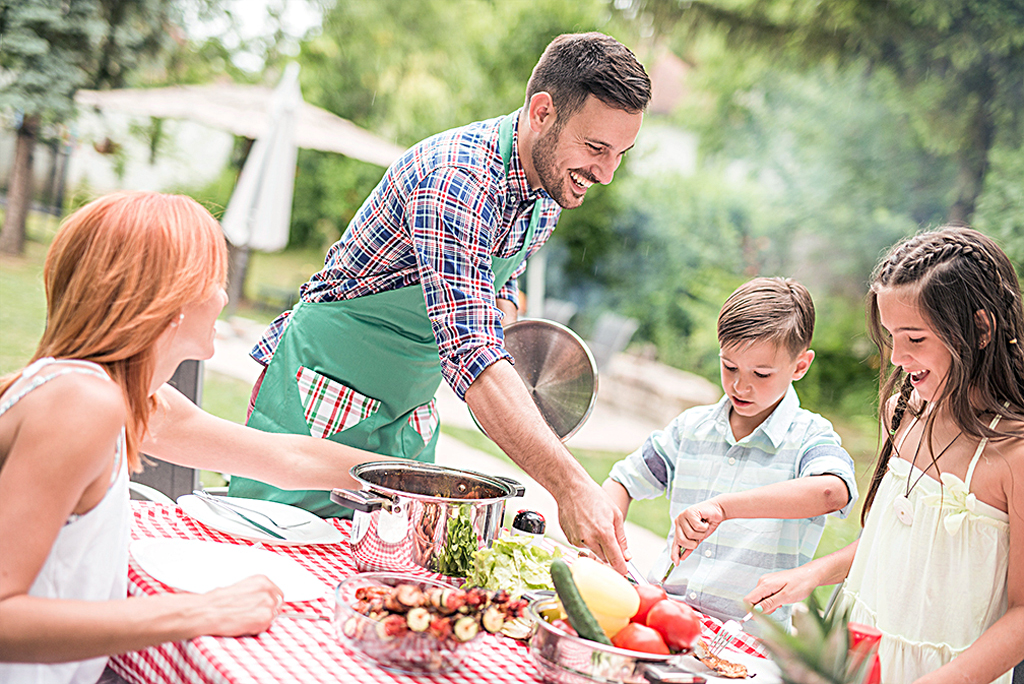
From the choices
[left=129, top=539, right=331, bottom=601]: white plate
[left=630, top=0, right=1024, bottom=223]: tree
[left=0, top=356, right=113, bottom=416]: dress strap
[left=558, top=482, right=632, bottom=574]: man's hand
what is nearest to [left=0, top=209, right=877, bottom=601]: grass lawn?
[left=630, top=0, right=1024, bottom=223]: tree

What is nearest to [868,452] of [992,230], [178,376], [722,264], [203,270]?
[992,230]

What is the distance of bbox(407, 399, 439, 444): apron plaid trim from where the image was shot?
2.34 meters

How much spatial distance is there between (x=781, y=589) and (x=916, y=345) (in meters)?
0.62

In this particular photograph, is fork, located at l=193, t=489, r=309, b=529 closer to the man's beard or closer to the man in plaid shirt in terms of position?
the man in plaid shirt

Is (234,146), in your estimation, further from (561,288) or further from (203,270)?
(203,270)

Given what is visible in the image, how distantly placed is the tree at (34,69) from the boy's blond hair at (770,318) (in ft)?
28.1

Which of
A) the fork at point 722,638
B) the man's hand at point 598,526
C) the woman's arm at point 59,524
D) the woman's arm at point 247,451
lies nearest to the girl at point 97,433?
the woman's arm at point 59,524

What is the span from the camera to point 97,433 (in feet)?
3.93

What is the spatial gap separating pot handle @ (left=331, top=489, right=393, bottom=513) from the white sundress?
3.82 feet

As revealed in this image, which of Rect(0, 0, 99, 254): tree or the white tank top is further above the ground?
Rect(0, 0, 99, 254): tree

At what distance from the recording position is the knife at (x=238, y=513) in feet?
5.81

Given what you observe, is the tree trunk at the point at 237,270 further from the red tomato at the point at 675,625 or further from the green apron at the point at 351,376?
the red tomato at the point at 675,625

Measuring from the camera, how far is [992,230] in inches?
263

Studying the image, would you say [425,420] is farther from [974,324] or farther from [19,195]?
[19,195]
